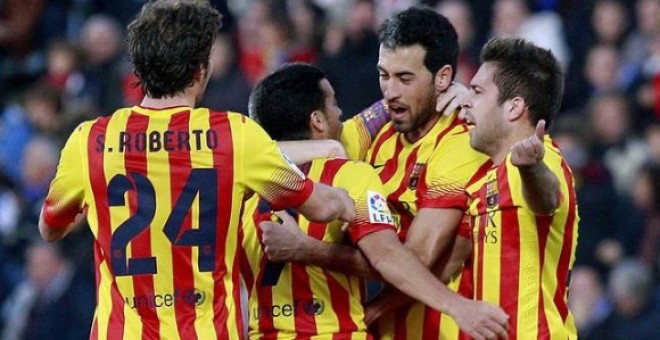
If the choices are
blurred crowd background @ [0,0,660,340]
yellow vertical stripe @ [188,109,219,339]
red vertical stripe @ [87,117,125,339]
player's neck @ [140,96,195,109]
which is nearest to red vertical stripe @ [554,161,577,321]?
yellow vertical stripe @ [188,109,219,339]

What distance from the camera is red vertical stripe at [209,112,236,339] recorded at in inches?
233

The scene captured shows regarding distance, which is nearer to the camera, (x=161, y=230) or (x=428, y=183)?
(x=161, y=230)

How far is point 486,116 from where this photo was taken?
6562 millimetres

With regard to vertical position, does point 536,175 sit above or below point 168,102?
below

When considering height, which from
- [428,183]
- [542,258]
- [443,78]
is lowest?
[542,258]

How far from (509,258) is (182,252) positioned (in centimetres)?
131

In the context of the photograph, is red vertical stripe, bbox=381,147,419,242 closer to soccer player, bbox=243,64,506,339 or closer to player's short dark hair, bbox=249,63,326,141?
soccer player, bbox=243,64,506,339

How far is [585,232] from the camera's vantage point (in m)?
10.9

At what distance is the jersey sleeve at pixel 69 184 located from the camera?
5.98 metres

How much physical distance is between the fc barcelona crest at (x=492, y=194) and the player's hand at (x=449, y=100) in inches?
20.0

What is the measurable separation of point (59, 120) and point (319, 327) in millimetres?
6911

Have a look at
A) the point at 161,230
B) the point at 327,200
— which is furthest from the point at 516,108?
the point at 161,230

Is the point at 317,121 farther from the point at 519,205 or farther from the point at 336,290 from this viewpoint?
the point at 519,205

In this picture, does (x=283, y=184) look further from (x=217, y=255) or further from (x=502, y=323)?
(x=502, y=323)
